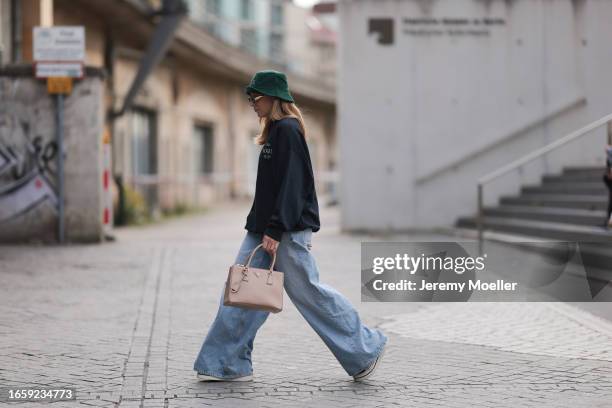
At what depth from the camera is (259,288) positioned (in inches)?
209

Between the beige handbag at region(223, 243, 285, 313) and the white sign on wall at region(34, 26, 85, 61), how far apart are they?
9.22 m

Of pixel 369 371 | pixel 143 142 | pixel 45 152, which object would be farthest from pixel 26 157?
pixel 369 371

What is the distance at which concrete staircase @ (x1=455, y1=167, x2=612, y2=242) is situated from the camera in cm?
1194

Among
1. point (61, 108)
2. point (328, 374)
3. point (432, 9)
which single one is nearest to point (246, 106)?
point (432, 9)

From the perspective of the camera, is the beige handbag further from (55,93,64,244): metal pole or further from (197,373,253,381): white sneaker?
(55,93,64,244): metal pole

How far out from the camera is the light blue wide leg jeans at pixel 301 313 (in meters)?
5.54

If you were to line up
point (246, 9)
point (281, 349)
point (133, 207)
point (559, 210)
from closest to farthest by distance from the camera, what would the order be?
point (281, 349), point (559, 210), point (133, 207), point (246, 9)

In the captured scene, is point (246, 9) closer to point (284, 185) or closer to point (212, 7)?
point (212, 7)

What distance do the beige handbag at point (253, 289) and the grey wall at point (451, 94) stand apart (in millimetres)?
11715

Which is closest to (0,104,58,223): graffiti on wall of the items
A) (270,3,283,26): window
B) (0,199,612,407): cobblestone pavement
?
(0,199,612,407): cobblestone pavement

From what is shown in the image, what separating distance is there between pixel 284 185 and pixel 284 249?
38 cm

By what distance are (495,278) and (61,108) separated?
6.89 metres

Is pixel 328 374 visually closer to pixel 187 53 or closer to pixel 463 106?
pixel 463 106

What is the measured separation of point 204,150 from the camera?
1175 inches
